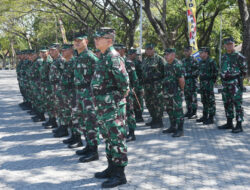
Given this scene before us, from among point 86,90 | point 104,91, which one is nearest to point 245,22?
point 86,90

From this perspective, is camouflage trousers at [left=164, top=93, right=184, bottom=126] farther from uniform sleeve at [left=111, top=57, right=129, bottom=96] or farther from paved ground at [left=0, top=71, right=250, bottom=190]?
uniform sleeve at [left=111, top=57, right=129, bottom=96]

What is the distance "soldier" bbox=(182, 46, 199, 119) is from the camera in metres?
8.34

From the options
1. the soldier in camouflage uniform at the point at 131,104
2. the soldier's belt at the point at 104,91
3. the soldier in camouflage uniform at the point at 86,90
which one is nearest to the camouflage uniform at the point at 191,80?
the soldier in camouflage uniform at the point at 131,104

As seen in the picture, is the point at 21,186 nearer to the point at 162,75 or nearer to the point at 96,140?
the point at 96,140

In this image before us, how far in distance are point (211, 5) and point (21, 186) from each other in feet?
40.7

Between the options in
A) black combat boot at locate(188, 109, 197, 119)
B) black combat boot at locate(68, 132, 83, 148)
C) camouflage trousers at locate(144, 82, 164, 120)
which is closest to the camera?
black combat boot at locate(68, 132, 83, 148)

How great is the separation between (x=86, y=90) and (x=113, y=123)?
1.27m

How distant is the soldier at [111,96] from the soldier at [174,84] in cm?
263

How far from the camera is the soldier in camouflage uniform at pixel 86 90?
497 centimetres

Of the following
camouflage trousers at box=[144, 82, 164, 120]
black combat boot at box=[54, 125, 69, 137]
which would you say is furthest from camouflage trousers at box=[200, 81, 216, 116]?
black combat boot at box=[54, 125, 69, 137]

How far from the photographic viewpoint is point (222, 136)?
6555mm

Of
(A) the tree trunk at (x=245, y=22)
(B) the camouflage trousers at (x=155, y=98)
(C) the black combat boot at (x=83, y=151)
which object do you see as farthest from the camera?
(A) the tree trunk at (x=245, y=22)

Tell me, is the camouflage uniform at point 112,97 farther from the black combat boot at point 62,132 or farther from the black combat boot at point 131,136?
the black combat boot at point 62,132

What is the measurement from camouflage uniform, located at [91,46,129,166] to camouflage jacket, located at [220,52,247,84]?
3607 millimetres
